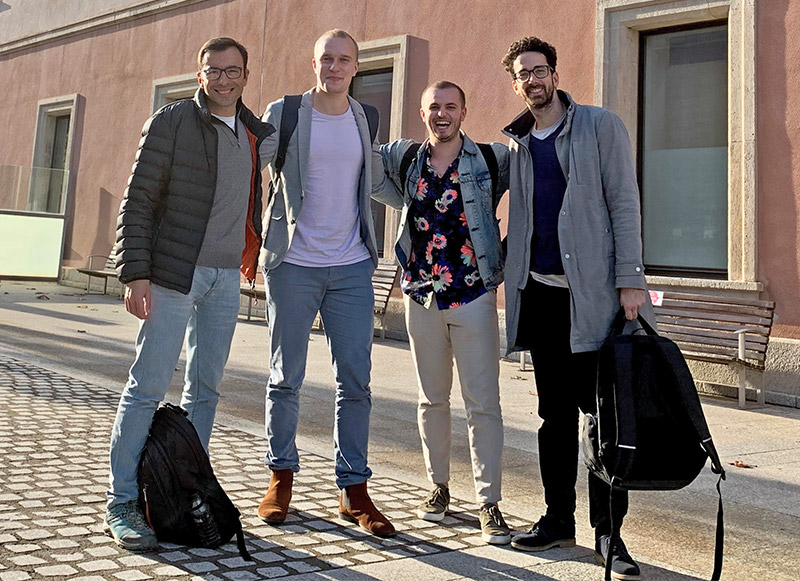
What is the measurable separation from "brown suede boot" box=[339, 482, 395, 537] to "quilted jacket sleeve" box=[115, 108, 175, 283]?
1.27 metres

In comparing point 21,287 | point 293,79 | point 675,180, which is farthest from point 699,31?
point 21,287

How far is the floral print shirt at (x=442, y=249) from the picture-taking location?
3.79 meters

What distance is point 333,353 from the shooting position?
3.90 meters

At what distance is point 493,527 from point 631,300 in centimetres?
108

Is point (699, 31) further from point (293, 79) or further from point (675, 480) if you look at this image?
point (675, 480)

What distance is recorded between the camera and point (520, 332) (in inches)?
143

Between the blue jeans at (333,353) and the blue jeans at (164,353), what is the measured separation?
0.27 m

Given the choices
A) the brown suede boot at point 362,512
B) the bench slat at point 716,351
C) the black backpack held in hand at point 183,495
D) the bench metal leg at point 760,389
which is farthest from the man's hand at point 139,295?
the bench metal leg at point 760,389

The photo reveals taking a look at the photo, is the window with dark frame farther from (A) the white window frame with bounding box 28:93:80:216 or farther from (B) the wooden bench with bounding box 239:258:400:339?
(A) the white window frame with bounding box 28:93:80:216

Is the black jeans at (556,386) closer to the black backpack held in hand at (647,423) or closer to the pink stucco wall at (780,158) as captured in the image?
the black backpack held in hand at (647,423)

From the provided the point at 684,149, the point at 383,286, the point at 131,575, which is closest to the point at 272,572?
the point at 131,575

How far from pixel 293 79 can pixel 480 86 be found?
3883 mm

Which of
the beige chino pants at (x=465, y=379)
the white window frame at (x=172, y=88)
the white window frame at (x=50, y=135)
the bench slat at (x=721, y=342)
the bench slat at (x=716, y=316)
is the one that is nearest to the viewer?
the beige chino pants at (x=465, y=379)

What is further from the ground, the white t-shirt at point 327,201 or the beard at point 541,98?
the beard at point 541,98
